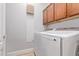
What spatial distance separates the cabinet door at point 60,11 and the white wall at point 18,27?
0.27 metres

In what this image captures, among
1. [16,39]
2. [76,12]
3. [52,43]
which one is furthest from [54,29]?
[16,39]

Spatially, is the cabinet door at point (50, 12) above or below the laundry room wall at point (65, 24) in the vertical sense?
above

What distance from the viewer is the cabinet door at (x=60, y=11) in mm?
1475

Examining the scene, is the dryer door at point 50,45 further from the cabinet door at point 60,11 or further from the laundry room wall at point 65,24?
the cabinet door at point 60,11

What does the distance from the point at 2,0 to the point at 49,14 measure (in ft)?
1.67

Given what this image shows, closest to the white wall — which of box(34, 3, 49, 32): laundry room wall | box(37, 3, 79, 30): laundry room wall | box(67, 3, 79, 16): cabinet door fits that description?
box(34, 3, 49, 32): laundry room wall

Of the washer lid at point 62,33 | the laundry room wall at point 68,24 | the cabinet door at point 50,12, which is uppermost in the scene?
the cabinet door at point 50,12

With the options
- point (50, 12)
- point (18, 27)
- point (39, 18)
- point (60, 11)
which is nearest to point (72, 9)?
point (60, 11)

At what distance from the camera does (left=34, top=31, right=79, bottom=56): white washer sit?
141 centimetres

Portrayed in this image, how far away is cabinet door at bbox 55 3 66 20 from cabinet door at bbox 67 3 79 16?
0.05m

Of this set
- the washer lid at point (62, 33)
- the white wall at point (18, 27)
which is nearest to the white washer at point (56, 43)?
the washer lid at point (62, 33)

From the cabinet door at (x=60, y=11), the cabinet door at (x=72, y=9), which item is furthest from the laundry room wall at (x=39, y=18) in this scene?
the cabinet door at (x=72, y=9)

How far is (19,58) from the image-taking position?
58.9 inches

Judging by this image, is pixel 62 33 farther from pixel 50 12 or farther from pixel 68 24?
pixel 50 12
